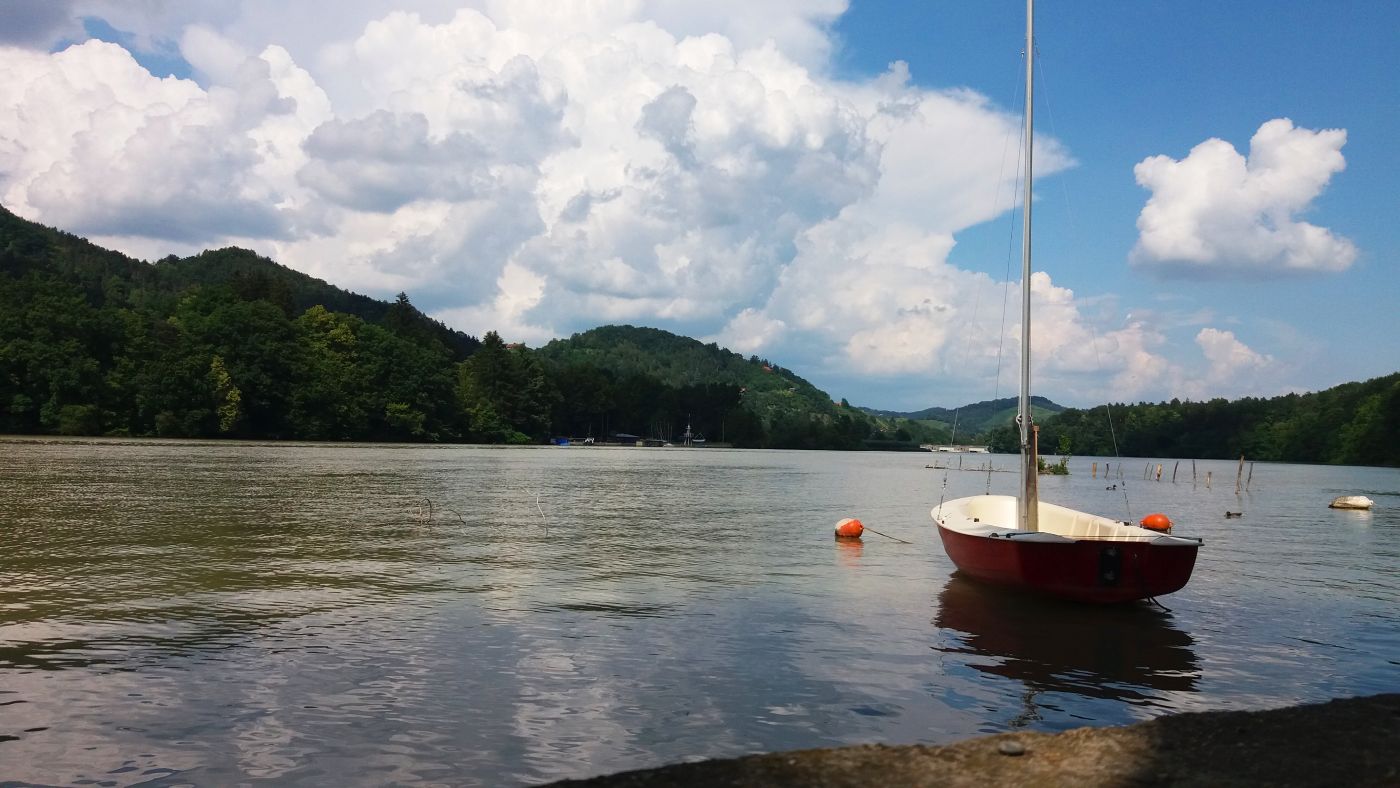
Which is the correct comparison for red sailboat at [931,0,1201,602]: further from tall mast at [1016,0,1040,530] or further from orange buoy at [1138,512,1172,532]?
orange buoy at [1138,512,1172,532]

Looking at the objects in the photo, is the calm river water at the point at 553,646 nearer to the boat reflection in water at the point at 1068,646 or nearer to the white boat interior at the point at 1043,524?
the boat reflection in water at the point at 1068,646

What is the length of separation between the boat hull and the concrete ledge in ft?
27.2

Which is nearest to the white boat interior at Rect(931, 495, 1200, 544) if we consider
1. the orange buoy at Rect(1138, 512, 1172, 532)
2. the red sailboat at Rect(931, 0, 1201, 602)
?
the red sailboat at Rect(931, 0, 1201, 602)

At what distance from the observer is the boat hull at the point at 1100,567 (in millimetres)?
17047

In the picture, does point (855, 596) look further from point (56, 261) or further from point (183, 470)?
point (56, 261)

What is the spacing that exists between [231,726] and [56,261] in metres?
199

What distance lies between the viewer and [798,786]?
6.85 meters

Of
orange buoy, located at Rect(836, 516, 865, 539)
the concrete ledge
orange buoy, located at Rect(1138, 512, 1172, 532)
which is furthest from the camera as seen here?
orange buoy, located at Rect(1138, 512, 1172, 532)

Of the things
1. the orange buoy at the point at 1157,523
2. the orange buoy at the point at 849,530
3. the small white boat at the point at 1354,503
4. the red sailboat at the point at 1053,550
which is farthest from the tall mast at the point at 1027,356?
the small white boat at the point at 1354,503

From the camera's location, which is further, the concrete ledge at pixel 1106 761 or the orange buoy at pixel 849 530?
the orange buoy at pixel 849 530

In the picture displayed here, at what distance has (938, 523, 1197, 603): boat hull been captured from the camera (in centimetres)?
1705

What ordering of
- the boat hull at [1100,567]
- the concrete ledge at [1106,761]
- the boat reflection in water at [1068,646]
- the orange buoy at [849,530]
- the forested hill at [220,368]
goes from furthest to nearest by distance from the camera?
1. the forested hill at [220,368]
2. the orange buoy at [849,530]
3. the boat hull at [1100,567]
4. the boat reflection in water at [1068,646]
5. the concrete ledge at [1106,761]

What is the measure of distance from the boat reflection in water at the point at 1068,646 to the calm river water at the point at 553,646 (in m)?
0.08

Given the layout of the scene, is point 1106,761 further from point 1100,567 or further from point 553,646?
point 1100,567
